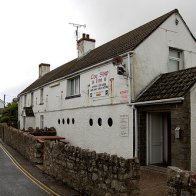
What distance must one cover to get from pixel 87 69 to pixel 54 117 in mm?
7879

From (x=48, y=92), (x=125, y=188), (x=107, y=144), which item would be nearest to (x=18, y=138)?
(x=48, y=92)

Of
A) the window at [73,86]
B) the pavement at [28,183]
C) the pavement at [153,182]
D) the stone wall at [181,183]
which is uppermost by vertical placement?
the window at [73,86]

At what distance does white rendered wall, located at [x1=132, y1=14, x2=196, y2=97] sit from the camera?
1478 centimetres

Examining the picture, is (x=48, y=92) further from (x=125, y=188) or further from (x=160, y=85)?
(x=125, y=188)

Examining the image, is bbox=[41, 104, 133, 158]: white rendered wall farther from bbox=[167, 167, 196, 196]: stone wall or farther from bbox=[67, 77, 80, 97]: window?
bbox=[167, 167, 196, 196]: stone wall

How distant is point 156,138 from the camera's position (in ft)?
47.2

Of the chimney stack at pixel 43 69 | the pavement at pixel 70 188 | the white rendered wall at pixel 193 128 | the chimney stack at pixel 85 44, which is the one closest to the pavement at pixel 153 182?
the pavement at pixel 70 188

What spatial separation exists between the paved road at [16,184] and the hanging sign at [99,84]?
5.76m

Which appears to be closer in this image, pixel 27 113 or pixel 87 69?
pixel 87 69

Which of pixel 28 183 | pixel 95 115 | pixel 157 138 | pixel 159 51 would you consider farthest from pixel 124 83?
pixel 28 183

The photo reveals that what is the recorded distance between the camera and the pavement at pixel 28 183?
9.88 meters

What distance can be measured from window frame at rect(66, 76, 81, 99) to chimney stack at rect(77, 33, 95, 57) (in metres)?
3.73

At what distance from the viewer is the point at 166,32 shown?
1602 cm

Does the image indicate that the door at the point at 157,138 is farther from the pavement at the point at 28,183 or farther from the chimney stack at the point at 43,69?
the chimney stack at the point at 43,69
